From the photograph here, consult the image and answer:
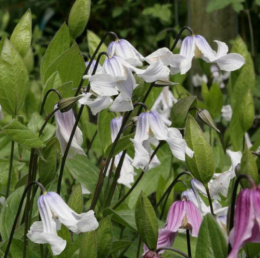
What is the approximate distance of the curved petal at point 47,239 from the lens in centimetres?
108

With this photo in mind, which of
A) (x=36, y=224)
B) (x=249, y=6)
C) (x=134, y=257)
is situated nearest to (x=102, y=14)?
(x=249, y=6)

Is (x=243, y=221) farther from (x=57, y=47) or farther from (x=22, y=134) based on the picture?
(x=57, y=47)

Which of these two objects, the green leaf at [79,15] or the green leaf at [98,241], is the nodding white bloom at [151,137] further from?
the green leaf at [79,15]

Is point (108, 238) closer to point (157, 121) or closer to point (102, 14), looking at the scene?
point (157, 121)

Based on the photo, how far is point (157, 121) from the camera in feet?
4.17

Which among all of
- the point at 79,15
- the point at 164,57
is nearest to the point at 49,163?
the point at 164,57

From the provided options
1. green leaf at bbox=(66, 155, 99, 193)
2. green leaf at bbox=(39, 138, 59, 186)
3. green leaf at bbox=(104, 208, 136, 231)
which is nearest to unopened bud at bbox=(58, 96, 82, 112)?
green leaf at bbox=(39, 138, 59, 186)

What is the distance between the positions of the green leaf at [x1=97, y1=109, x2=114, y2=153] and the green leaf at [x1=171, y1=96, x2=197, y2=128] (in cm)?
25

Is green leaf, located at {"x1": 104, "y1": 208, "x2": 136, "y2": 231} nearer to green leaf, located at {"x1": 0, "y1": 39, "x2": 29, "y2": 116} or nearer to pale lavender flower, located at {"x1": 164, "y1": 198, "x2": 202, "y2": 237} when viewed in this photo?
pale lavender flower, located at {"x1": 164, "y1": 198, "x2": 202, "y2": 237}

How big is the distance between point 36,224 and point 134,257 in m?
0.45

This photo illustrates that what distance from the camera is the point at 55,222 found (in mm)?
1137

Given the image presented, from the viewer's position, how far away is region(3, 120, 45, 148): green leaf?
1.22 m

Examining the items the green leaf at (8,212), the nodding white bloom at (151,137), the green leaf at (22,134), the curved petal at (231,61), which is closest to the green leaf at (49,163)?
the green leaf at (22,134)

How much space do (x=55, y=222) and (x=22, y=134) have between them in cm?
18
